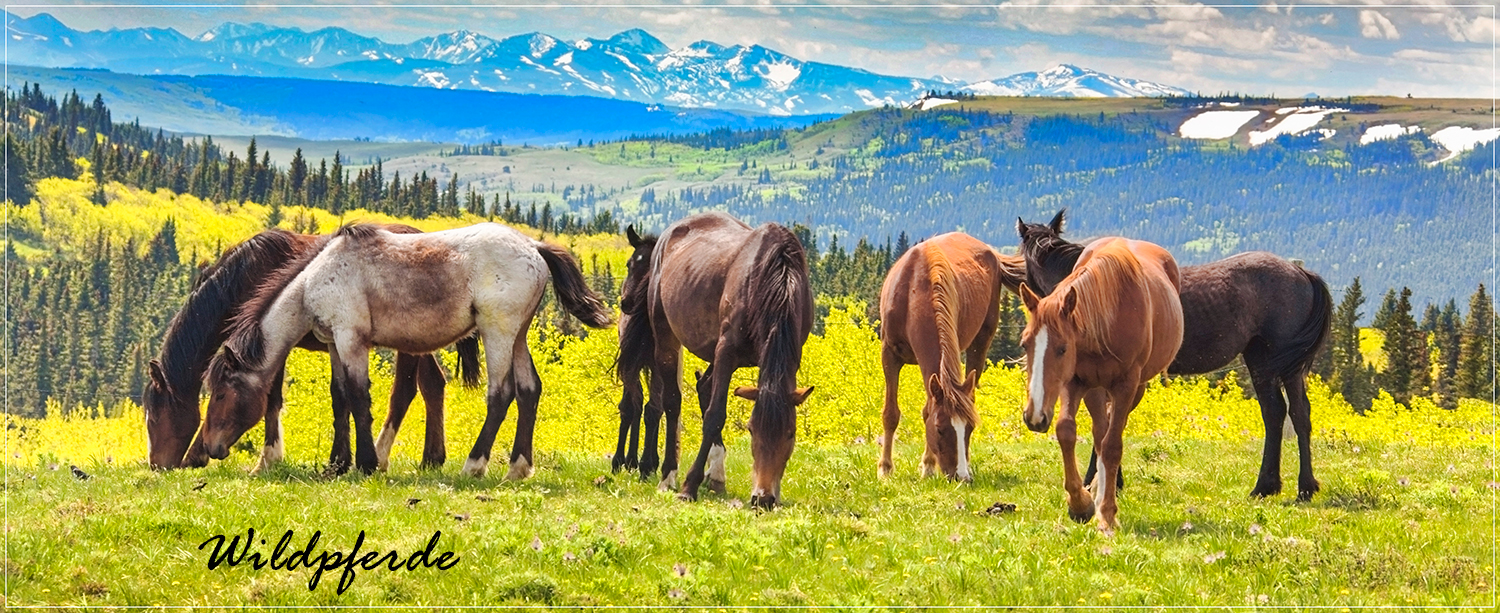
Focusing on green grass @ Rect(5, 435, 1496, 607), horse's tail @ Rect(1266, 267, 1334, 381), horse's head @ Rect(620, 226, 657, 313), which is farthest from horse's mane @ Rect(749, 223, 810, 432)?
horse's tail @ Rect(1266, 267, 1334, 381)

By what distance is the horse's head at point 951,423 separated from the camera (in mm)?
14656

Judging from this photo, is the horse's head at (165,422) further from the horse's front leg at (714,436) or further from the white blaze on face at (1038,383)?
the white blaze on face at (1038,383)

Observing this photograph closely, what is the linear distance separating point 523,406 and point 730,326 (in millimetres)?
3741

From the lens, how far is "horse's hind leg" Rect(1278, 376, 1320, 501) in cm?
1454

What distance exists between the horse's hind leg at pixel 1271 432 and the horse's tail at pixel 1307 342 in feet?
0.64

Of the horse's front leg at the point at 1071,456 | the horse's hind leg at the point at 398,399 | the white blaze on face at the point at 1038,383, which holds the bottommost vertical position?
the horse's hind leg at the point at 398,399

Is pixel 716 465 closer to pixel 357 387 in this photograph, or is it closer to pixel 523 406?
pixel 523 406

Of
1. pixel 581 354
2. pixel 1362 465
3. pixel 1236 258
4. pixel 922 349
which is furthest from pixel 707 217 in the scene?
pixel 581 354

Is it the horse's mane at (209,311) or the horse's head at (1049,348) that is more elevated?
the horse's head at (1049,348)

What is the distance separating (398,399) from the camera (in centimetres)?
1738

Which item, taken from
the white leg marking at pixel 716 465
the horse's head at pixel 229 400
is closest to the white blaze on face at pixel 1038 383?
the white leg marking at pixel 716 465

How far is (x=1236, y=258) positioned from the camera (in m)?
15.7

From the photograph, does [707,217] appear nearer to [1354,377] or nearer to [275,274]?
[275,274]

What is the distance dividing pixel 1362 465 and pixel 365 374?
43.4 ft
